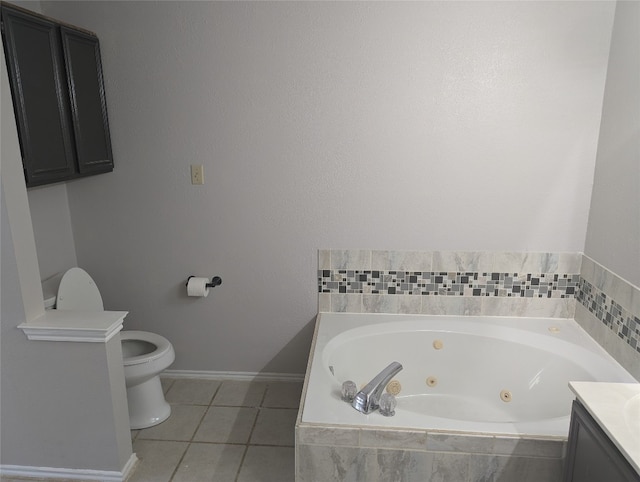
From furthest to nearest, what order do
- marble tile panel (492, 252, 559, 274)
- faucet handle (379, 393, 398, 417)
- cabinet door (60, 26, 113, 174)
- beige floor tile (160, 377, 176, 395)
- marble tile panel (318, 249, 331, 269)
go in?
beige floor tile (160, 377, 176, 395), marble tile panel (318, 249, 331, 269), marble tile panel (492, 252, 559, 274), cabinet door (60, 26, 113, 174), faucet handle (379, 393, 398, 417)

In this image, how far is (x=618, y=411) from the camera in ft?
4.45

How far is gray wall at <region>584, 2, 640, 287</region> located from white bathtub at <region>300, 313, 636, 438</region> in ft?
1.51

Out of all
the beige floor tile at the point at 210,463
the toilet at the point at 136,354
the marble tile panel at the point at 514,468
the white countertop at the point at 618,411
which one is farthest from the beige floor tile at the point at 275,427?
the white countertop at the point at 618,411

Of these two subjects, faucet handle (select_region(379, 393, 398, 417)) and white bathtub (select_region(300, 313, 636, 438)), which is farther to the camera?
white bathtub (select_region(300, 313, 636, 438))

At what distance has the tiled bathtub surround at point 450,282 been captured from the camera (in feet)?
8.38

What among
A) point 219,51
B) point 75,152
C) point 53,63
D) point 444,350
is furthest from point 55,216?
point 444,350

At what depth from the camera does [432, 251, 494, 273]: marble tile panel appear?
2564mm

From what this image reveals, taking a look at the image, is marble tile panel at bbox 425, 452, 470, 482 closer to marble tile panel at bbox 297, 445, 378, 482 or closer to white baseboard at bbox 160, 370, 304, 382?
marble tile panel at bbox 297, 445, 378, 482

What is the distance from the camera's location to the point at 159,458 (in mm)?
2250

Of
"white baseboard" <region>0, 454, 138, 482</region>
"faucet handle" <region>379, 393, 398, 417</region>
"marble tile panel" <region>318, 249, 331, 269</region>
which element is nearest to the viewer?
"faucet handle" <region>379, 393, 398, 417</region>

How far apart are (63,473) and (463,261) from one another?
7.06 feet

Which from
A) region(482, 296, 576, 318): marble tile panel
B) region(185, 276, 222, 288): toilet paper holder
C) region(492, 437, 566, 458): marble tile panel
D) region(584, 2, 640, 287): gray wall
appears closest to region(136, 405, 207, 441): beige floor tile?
region(185, 276, 222, 288): toilet paper holder

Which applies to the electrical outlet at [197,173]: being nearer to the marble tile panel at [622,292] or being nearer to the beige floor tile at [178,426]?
the beige floor tile at [178,426]

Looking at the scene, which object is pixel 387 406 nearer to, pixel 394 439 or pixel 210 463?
pixel 394 439
